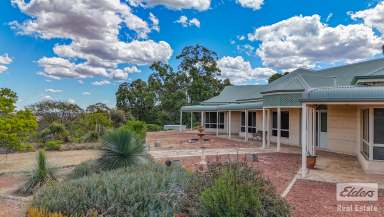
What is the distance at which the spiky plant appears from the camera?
354 inches

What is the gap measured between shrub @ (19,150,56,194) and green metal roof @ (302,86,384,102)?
29.8ft

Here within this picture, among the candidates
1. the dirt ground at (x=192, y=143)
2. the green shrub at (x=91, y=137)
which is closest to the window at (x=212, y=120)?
the dirt ground at (x=192, y=143)

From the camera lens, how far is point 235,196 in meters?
4.49

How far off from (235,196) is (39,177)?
7061 mm

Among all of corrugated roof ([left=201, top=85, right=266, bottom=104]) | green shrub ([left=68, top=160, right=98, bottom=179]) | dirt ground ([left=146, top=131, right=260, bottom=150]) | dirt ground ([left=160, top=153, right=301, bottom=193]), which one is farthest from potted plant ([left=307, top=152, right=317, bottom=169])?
corrugated roof ([left=201, top=85, right=266, bottom=104])

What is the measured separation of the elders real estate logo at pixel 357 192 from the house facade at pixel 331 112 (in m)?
1.80

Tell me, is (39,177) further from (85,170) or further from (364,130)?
(364,130)

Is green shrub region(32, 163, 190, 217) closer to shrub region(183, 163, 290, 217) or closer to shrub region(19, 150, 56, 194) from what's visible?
shrub region(183, 163, 290, 217)

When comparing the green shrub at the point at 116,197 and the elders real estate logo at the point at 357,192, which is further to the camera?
the elders real estate logo at the point at 357,192

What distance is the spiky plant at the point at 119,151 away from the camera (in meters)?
8.99

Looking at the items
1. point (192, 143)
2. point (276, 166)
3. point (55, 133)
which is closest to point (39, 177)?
point (276, 166)

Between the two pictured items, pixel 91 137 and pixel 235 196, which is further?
pixel 91 137

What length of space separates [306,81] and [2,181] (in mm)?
15499

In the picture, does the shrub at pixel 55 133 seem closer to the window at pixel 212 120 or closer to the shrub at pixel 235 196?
the window at pixel 212 120
